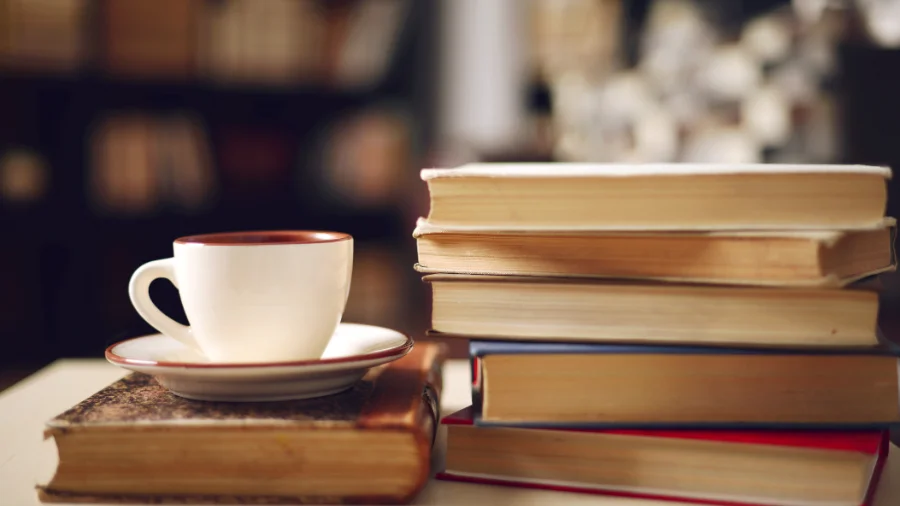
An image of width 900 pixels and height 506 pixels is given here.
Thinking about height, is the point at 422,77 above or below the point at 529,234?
above

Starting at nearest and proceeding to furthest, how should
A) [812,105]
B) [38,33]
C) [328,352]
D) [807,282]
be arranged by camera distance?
[807,282] → [328,352] → [38,33] → [812,105]

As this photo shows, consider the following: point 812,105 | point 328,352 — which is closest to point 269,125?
point 812,105

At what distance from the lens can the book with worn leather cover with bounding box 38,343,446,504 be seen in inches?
19.4

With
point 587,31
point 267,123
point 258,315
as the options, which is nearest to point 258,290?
point 258,315

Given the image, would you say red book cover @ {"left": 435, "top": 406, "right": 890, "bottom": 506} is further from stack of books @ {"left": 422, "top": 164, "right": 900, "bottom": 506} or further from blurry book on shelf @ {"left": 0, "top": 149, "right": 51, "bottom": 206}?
blurry book on shelf @ {"left": 0, "top": 149, "right": 51, "bottom": 206}

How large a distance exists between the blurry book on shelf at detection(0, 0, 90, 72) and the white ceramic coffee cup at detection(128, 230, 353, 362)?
6.59 feet

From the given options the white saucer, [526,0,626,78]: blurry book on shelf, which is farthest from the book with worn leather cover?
[526,0,626,78]: blurry book on shelf

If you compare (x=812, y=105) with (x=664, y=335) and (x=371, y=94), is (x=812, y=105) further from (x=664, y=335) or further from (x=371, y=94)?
(x=664, y=335)

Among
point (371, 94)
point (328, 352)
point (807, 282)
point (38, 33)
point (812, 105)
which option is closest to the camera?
point (807, 282)

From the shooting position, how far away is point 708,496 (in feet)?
1.66

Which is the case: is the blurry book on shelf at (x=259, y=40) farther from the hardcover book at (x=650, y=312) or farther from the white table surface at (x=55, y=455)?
the hardcover book at (x=650, y=312)

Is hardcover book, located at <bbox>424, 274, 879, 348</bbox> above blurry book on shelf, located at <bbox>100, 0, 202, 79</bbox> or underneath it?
underneath

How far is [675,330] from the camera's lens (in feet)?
1.69

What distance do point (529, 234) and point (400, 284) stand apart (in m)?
2.08
